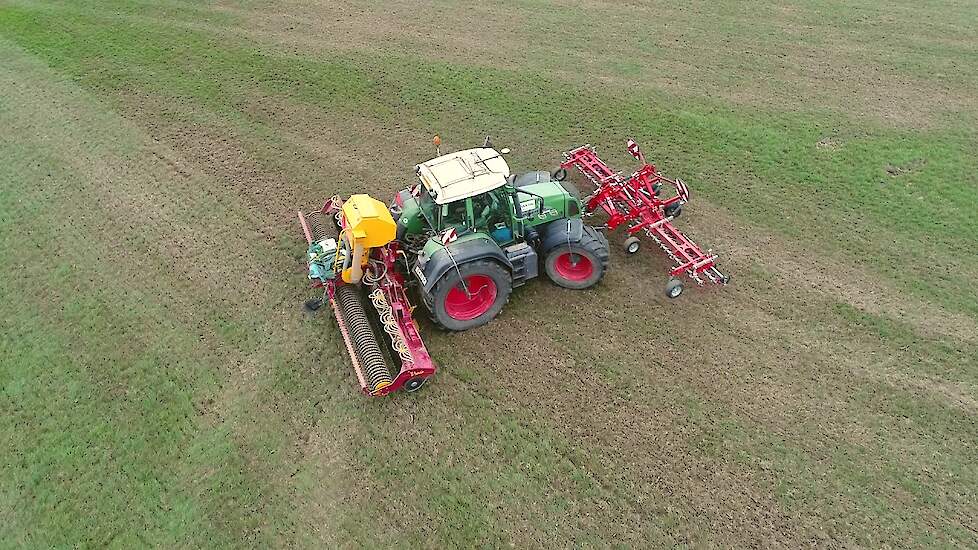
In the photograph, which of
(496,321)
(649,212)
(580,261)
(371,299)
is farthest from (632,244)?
(371,299)

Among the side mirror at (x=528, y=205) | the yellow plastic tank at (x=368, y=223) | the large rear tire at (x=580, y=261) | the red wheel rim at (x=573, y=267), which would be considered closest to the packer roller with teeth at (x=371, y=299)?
the yellow plastic tank at (x=368, y=223)

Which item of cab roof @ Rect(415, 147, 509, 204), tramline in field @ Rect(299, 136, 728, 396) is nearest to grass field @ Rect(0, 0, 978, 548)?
tramline in field @ Rect(299, 136, 728, 396)

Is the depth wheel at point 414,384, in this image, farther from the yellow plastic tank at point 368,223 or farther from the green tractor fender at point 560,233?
the green tractor fender at point 560,233

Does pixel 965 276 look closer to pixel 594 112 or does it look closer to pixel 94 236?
pixel 594 112

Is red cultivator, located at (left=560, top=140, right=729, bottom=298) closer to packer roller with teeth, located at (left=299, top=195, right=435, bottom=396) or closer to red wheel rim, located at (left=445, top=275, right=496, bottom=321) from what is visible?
red wheel rim, located at (left=445, top=275, right=496, bottom=321)

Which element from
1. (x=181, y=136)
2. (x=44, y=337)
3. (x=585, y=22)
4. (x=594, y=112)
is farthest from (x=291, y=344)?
(x=585, y=22)
